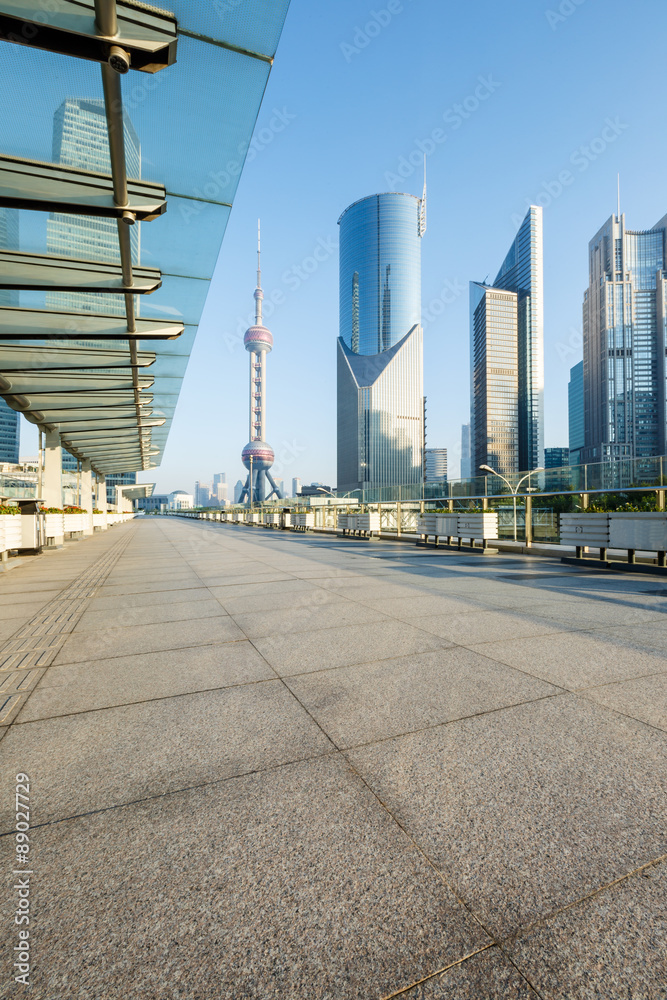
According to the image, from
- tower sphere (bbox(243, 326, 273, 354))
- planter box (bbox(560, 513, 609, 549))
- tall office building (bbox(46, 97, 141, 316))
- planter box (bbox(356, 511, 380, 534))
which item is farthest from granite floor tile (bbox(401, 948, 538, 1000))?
tower sphere (bbox(243, 326, 273, 354))

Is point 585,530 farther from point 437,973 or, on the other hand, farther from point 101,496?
point 101,496

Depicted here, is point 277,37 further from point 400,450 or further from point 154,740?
point 400,450

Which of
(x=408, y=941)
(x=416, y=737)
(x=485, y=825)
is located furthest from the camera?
(x=416, y=737)

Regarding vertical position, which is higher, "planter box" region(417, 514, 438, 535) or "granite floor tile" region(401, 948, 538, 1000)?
"planter box" region(417, 514, 438, 535)

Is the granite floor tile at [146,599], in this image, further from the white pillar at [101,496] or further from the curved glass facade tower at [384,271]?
the curved glass facade tower at [384,271]

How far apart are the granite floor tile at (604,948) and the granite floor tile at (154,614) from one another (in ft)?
14.2

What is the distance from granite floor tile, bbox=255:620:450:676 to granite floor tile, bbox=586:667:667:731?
1.25 meters

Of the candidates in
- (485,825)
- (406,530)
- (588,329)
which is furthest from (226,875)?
(588,329)

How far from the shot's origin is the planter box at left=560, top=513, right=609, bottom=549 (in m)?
8.70

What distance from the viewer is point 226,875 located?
1.45m

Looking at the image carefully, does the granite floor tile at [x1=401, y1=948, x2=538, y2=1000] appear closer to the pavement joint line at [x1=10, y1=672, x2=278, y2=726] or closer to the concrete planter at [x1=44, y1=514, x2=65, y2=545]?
the pavement joint line at [x1=10, y1=672, x2=278, y2=726]

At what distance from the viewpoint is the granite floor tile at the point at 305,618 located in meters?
A: 4.52

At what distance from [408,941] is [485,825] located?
0.56m

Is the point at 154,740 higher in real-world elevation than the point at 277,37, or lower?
lower
